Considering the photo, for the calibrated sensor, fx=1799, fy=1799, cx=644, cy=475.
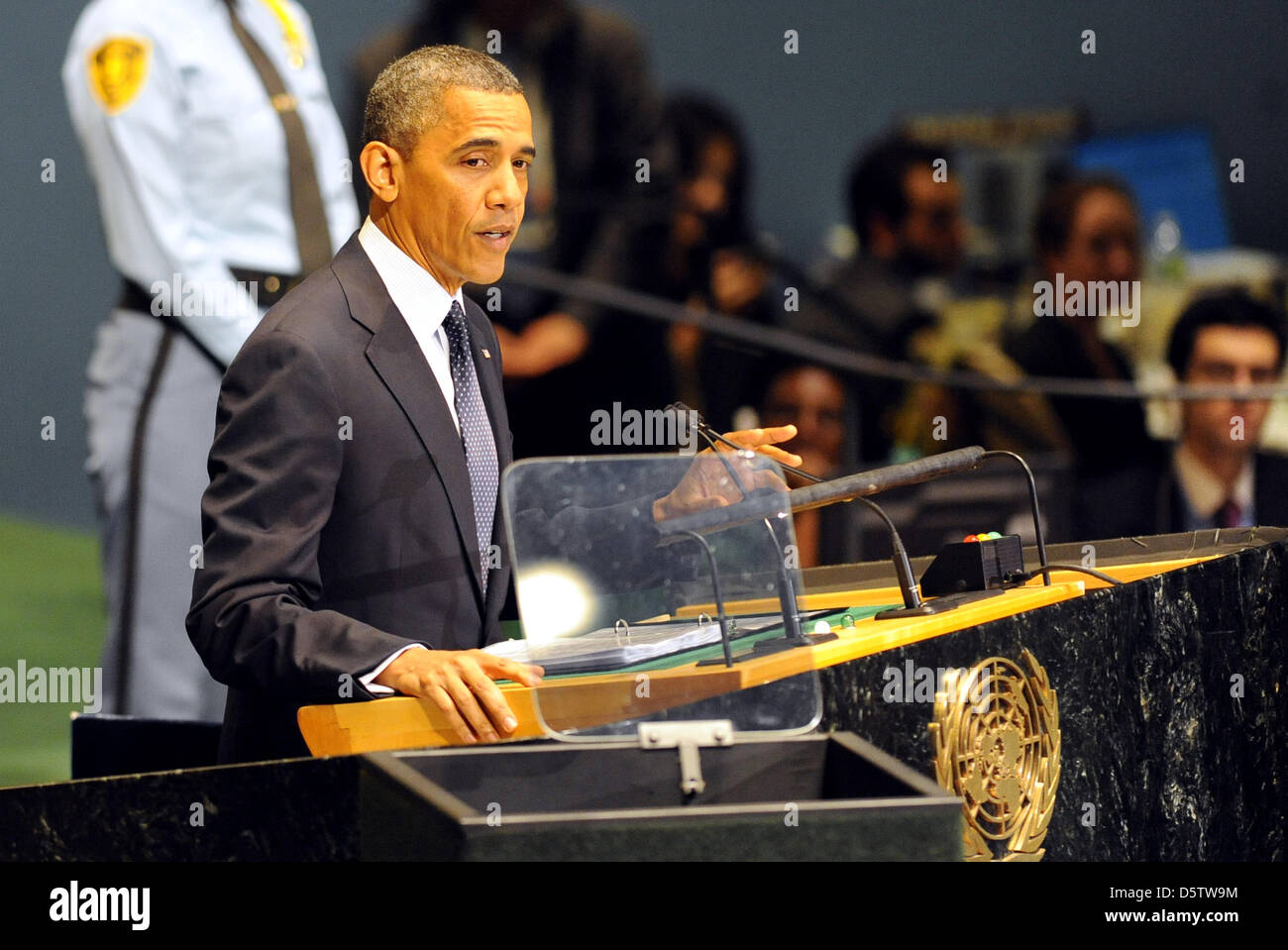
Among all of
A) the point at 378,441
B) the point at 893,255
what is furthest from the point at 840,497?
the point at 893,255

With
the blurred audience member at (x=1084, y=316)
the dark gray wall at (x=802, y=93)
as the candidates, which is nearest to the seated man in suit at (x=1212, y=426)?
the blurred audience member at (x=1084, y=316)

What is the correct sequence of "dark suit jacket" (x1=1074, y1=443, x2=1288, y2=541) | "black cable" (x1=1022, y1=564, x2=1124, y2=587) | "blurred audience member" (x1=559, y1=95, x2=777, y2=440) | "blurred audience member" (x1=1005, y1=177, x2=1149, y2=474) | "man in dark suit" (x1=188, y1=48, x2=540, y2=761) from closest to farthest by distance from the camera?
"man in dark suit" (x1=188, y1=48, x2=540, y2=761)
"black cable" (x1=1022, y1=564, x2=1124, y2=587)
"dark suit jacket" (x1=1074, y1=443, x2=1288, y2=541)
"blurred audience member" (x1=559, y1=95, x2=777, y2=440)
"blurred audience member" (x1=1005, y1=177, x2=1149, y2=474)

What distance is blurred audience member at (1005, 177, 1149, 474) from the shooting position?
15.7ft

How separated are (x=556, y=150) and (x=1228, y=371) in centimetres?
173

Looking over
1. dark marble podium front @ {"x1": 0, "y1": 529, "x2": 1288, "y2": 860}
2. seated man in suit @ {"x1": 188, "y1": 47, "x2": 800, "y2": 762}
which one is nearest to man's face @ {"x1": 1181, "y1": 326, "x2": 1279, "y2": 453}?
dark marble podium front @ {"x1": 0, "y1": 529, "x2": 1288, "y2": 860}

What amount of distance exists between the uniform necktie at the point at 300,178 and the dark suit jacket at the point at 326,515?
1401 mm

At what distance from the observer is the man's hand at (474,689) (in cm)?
150

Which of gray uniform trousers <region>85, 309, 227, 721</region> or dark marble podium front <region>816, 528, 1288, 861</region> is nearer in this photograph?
dark marble podium front <region>816, 528, 1288, 861</region>

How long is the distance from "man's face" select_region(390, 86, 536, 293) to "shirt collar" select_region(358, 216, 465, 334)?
5 cm

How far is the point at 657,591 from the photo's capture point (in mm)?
1525

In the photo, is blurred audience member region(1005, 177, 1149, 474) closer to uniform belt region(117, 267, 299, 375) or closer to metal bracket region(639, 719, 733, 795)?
uniform belt region(117, 267, 299, 375)

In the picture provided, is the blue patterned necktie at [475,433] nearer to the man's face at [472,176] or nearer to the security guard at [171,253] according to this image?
the man's face at [472,176]

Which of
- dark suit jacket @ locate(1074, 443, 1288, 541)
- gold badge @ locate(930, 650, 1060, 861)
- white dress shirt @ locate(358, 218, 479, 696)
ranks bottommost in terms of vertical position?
gold badge @ locate(930, 650, 1060, 861)
